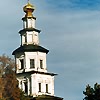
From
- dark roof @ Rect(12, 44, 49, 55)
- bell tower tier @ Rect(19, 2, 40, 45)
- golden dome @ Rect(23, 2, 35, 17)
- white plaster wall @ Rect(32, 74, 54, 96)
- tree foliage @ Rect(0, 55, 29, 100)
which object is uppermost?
golden dome @ Rect(23, 2, 35, 17)

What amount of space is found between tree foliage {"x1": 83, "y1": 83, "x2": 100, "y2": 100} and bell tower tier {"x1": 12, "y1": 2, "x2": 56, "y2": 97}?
17.7 ft

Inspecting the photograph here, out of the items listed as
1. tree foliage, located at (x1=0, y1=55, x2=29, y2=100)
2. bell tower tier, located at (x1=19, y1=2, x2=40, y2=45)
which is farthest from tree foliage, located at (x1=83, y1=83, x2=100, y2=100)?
tree foliage, located at (x1=0, y1=55, x2=29, y2=100)

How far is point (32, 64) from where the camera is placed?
82.1 metres

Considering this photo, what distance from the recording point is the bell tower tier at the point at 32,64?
8150cm

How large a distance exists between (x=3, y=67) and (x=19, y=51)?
1913 cm

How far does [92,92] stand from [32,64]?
841cm

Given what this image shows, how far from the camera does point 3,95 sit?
62.3 m

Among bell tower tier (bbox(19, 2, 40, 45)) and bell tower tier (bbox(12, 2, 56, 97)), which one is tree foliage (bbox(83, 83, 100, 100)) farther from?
bell tower tier (bbox(19, 2, 40, 45))

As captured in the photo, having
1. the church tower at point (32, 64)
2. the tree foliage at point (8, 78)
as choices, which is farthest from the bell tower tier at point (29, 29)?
the tree foliage at point (8, 78)

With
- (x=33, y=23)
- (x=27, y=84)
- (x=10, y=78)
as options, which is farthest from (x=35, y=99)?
(x=10, y=78)

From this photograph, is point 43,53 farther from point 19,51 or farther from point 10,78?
point 10,78

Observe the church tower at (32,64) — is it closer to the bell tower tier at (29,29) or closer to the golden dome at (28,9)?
the bell tower tier at (29,29)

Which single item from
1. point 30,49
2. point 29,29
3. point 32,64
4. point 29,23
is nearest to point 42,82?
point 32,64

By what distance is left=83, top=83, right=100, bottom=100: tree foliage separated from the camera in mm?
78062
